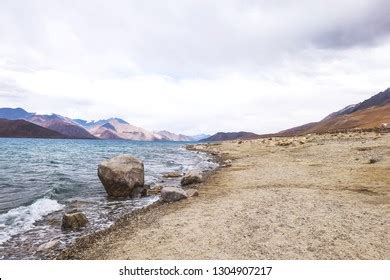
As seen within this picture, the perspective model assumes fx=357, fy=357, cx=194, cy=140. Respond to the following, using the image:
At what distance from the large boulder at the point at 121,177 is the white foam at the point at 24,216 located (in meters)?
3.32

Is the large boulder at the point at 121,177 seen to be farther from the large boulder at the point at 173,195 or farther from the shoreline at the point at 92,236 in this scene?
the shoreline at the point at 92,236

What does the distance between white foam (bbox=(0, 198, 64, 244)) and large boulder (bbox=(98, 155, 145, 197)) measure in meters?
3.32

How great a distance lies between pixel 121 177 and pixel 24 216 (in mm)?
6307

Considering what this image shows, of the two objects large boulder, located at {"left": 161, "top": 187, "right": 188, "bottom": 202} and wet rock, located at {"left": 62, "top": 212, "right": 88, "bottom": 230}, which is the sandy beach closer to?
large boulder, located at {"left": 161, "top": 187, "right": 188, "bottom": 202}

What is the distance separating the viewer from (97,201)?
72.5ft

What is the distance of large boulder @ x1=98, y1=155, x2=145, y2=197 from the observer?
2294 cm

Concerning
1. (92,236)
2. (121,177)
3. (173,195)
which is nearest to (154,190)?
(121,177)

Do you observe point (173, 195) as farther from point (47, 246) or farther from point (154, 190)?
point (47, 246)

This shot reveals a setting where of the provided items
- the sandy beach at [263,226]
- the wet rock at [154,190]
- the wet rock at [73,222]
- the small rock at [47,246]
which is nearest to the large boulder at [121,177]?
the wet rock at [154,190]

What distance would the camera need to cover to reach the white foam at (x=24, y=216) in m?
15.5

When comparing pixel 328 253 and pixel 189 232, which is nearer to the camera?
pixel 328 253
